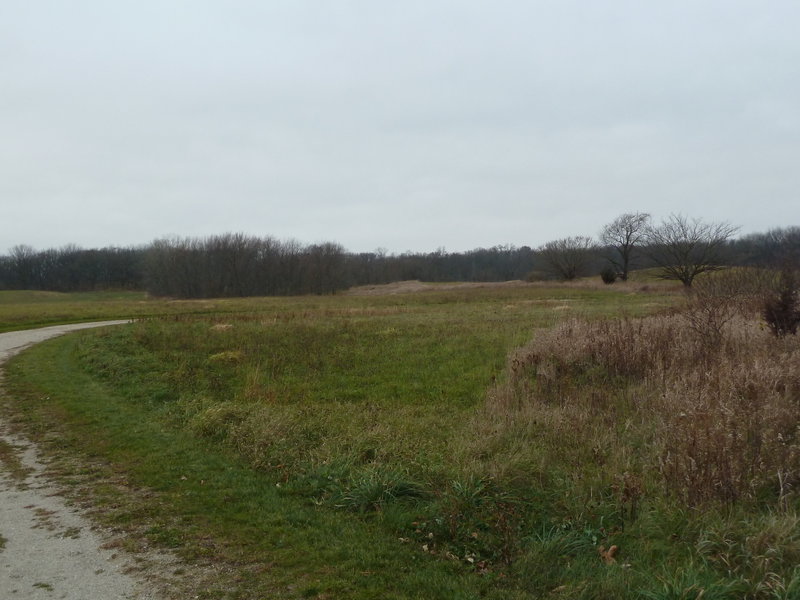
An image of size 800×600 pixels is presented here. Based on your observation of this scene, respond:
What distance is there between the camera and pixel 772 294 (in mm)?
12484

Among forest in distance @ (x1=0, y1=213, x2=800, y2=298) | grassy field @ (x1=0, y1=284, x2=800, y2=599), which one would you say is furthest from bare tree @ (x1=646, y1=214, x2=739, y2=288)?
grassy field @ (x1=0, y1=284, x2=800, y2=599)

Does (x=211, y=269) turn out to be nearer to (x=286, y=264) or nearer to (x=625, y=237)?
(x=286, y=264)

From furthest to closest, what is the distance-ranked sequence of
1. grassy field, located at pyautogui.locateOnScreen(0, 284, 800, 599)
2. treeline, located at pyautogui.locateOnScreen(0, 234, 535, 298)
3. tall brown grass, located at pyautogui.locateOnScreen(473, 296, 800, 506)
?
treeline, located at pyautogui.locateOnScreen(0, 234, 535, 298) < tall brown grass, located at pyautogui.locateOnScreen(473, 296, 800, 506) < grassy field, located at pyautogui.locateOnScreen(0, 284, 800, 599)

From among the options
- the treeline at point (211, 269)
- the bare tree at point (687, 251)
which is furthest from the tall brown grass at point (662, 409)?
the treeline at point (211, 269)

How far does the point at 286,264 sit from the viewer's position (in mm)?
88250

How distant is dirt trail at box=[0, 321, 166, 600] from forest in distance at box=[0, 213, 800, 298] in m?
53.3

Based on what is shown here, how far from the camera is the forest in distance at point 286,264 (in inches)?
2180

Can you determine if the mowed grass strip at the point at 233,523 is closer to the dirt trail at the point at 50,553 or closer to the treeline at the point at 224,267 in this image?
the dirt trail at the point at 50,553

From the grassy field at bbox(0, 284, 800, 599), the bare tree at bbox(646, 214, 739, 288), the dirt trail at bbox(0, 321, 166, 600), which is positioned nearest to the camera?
the dirt trail at bbox(0, 321, 166, 600)

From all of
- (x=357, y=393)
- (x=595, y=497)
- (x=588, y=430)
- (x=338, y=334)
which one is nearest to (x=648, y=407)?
(x=588, y=430)

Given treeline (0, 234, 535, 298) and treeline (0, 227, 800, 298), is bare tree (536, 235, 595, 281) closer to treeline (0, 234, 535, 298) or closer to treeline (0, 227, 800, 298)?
treeline (0, 227, 800, 298)

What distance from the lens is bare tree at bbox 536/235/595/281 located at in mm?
79438

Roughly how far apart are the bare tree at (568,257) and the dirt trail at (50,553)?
7874cm

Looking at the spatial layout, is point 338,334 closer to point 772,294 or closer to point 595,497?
point 772,294
